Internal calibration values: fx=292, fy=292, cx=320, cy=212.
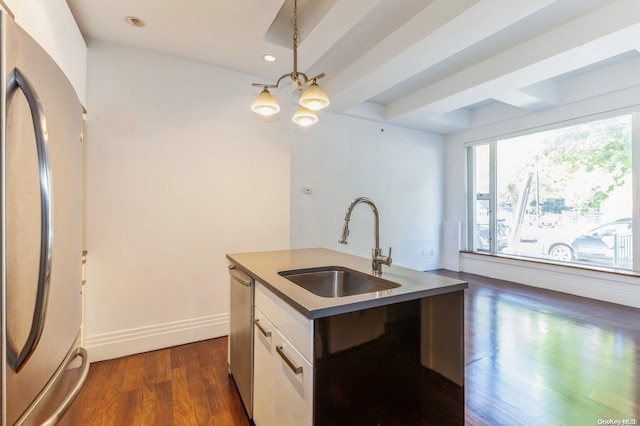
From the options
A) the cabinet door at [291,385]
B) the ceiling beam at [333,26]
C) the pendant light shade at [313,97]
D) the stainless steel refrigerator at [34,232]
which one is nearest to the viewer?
the stainless steel refrigerator at [34,232]

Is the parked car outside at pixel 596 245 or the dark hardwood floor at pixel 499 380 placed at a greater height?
the parked car outside at pixel 596 245

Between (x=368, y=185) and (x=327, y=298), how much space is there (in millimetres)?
3957

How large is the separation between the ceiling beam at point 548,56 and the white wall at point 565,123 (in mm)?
1256

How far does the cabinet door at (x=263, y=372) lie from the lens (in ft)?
4.41

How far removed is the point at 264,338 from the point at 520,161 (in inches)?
209

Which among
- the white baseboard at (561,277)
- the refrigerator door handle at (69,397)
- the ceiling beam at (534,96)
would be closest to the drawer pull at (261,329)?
the refrigerator door handle at (69,397)

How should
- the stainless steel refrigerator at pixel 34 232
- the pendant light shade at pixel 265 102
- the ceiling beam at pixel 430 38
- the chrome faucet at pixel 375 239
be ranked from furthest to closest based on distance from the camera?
the ceiling beam at pixel 430 38 < the pendant light shade at pixel 265 102 < the chrome faucet at pixel 375 239 < the stainless steel refrigerator at pixel 34 232

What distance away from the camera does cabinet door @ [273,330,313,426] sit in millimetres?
1053

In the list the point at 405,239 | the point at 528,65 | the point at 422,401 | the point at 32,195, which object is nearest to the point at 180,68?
the point at 32,195

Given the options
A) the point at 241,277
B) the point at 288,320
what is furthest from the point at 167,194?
the point at 288,320

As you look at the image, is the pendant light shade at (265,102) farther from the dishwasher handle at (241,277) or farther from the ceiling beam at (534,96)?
the ceiling beam at (534,96)

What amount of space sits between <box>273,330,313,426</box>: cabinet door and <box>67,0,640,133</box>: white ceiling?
2188mm

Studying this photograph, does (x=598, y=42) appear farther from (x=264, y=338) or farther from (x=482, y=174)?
(x=264, y=338)

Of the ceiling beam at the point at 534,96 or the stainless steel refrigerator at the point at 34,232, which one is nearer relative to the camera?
the stainless steel refrigerator at the point at 34,232
